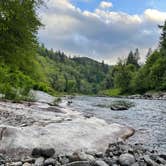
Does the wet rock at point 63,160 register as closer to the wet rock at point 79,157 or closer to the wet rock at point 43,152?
the wet rock at point 79,157

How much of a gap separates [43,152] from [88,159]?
162 centimetres

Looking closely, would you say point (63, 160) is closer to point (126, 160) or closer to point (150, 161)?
point (126, 160)

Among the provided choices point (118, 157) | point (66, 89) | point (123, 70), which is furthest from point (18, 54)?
point (66, 89)

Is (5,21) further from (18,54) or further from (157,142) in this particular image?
(157,142)

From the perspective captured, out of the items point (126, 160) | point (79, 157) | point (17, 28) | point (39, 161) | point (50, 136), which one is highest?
point (17, 28)

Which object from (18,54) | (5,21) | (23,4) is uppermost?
(23,4)

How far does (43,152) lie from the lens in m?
9.59

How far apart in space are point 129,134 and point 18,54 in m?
16.9

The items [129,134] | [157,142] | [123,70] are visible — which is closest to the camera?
[157,142]

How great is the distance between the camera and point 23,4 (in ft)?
89.2

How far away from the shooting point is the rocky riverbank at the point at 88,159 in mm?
8820

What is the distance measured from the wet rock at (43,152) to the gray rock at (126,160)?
91.1 inches

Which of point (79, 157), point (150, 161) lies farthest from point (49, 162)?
point (150, 161)

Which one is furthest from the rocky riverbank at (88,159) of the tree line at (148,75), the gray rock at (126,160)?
the tree line at (148,75)
